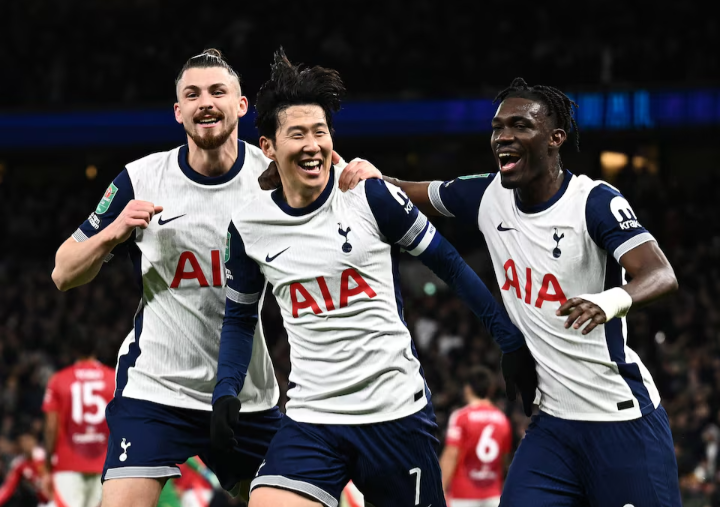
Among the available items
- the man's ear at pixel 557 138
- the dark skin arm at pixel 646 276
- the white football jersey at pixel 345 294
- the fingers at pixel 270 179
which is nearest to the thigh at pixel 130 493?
the white football jersey at pixel 345 294

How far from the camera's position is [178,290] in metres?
4.82

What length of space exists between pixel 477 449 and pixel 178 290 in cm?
557

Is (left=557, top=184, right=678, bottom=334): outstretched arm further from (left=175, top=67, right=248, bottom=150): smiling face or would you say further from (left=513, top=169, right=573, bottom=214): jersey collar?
(left=175, top=67, right=248, bottom=150): smiling face

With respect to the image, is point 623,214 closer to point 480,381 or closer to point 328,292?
point 328,292

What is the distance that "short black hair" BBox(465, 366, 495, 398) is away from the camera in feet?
30.6

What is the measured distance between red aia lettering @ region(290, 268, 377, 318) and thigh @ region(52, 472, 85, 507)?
6.37m

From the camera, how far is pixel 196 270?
4797 mm

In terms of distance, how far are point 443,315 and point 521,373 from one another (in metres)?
11.8

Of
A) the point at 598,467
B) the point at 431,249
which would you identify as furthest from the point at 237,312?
the point at 598,467

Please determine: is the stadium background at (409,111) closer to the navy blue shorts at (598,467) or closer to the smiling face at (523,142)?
the navy blue shorts at (598,467)

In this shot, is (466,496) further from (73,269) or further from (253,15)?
(253,15)

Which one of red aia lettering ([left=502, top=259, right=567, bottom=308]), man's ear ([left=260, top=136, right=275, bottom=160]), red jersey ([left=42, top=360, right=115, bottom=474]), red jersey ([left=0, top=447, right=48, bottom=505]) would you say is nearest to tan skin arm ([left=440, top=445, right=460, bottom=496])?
red jersey ([left=42, top=360, right=115, bottom=474])

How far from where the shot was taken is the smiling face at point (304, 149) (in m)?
4.25

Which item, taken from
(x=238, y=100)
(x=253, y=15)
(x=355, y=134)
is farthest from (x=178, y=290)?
(x=253, y=15)
